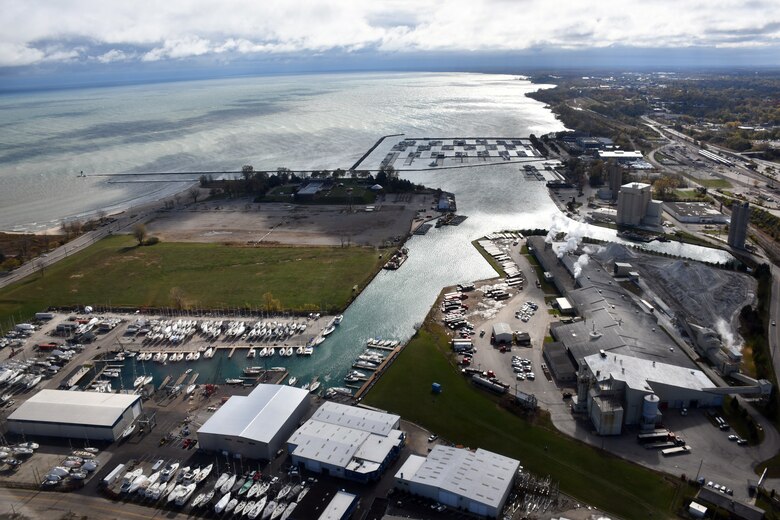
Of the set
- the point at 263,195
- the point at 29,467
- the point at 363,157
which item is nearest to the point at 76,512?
the point at 29,467

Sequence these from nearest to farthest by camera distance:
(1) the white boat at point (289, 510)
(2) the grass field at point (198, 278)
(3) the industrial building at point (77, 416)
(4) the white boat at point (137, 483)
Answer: (1) the white boat at point (289, 510) < (4) the white boat at point (137, 483) < (3) the industrial building at point (77, 416) < (2) the grass field at point (198, 278)

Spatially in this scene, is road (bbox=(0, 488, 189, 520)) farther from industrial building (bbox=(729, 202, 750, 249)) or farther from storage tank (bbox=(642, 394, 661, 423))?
industrial building (bbox=(729, 202, 750, 249))

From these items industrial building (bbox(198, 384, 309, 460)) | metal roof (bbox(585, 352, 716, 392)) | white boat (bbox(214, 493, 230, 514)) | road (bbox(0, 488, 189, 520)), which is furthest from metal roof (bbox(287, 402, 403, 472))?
metal roof (bbox(585, 352, 716, 392))

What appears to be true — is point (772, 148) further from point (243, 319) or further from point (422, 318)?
point (243, 319)

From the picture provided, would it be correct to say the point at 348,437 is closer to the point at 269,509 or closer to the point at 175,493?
the point at 269,509

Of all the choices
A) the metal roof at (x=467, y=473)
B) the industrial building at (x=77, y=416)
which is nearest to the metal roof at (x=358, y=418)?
the metal roof at (x=467, y=473)

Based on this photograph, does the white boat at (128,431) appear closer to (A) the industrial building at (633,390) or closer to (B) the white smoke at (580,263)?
(A) the industrial building at (633,390)
